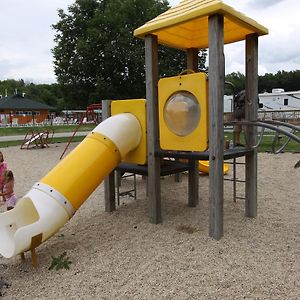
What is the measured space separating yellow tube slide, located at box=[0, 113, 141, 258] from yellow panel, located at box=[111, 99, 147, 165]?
260 mm

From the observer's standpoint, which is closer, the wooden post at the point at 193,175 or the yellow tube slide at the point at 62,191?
the yellow tube slide at the point at 62,191

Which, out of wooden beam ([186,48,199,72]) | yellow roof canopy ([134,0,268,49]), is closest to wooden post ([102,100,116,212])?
yellow roof canopy ([134,0,268,49])

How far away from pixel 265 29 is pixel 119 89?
10708 millimetres

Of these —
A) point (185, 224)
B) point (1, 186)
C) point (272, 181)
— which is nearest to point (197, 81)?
point (185, 224)

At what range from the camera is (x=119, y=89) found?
588 inches

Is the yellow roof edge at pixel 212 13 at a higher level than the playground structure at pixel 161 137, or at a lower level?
higher

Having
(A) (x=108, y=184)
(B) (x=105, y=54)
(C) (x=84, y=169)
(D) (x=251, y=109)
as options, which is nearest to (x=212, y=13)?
(D) (x=251, y=109)

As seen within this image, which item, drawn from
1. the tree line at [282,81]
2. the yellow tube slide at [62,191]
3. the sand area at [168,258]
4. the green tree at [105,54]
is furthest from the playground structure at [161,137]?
the tree line at [282,81]

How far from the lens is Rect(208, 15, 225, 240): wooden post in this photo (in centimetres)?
388

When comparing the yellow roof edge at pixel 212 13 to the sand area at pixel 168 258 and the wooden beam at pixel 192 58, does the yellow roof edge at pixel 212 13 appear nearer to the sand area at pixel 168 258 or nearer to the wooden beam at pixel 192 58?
the wooden beam at pixel 192 58

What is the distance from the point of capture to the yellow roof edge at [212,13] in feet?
12.4

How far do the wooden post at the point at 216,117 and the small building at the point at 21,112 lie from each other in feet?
162

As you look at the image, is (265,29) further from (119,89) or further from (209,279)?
(119,89)

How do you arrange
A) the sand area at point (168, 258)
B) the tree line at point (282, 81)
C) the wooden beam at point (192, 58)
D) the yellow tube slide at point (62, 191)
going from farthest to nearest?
1. the tree line at point (282, 81)
2. the wooden beam at point (192, 58)
3. the yellow tube slide at point (62, 191)
4. the sand area at point (168, 258)
